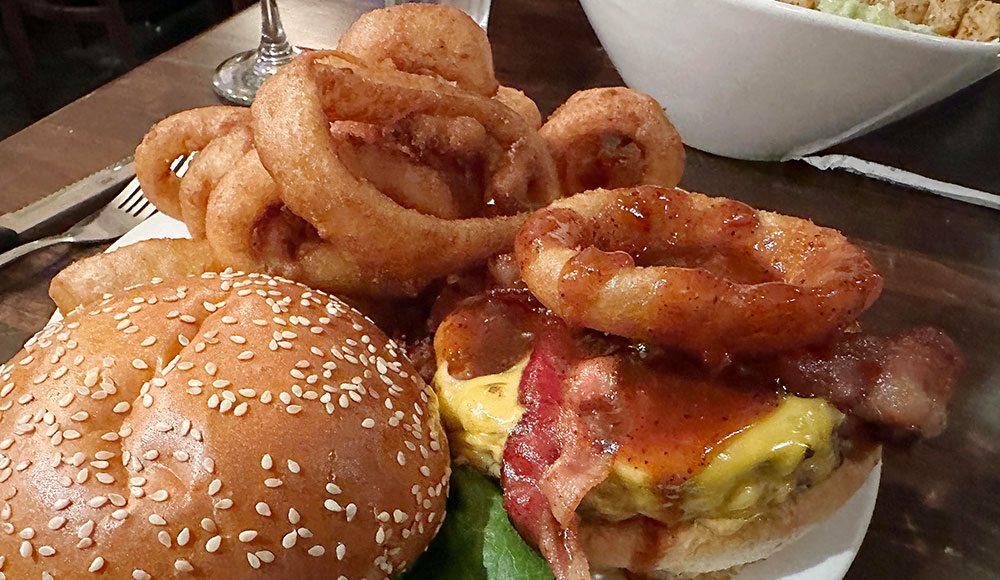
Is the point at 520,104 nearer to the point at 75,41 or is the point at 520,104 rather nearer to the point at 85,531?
the point at 85,531

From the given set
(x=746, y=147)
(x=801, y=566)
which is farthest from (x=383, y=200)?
(x=746, y=147)

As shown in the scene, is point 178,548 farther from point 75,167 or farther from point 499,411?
point 75,167

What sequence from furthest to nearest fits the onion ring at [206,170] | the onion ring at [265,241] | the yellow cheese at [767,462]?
the onion ring at [206,170] < the onion ring at [265,241] < the yellow cheese at [767,462]

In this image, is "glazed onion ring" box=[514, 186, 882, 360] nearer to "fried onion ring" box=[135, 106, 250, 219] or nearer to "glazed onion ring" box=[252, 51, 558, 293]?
"glazed onion ring" box=[252, 51, 558, 293]

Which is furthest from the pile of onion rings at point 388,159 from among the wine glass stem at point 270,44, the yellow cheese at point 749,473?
the wine glass stem at point 270,44

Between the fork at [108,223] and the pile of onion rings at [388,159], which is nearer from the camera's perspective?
the pile of onion rings at [388,159]

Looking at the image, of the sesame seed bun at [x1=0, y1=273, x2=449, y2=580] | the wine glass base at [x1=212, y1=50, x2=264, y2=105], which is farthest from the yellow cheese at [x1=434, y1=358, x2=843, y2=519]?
the wine glass base at [x1=212, y1=50, x2=264, y2=105]

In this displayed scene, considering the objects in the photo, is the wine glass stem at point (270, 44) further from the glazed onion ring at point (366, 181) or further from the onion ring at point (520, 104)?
the glazed onion ring at point (366, 181)
